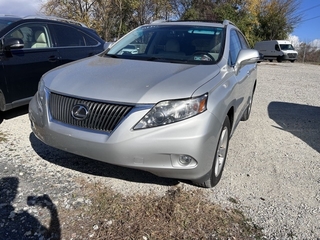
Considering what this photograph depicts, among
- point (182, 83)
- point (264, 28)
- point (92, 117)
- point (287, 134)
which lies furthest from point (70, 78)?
point (264, 28)

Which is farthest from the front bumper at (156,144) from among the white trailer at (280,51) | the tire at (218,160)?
the white trailer at (280,51)

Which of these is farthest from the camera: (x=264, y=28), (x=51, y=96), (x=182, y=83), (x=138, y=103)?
(x=264, y=28)

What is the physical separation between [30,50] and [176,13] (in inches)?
1165

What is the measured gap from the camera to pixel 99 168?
310 centimetres

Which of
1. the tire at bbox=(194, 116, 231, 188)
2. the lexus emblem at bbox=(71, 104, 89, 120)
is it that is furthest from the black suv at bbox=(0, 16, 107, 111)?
the tire at bbox=(194, 116, 231, 188)

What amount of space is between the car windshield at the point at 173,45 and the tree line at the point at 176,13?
58.5 ft

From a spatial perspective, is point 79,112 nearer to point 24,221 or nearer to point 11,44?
point 24,221

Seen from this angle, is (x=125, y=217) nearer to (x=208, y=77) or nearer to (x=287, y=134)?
(x=208, y=77)

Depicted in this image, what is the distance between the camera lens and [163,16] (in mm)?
30031

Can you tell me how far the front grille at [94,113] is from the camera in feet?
7.36

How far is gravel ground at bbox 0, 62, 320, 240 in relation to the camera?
232 centimetres

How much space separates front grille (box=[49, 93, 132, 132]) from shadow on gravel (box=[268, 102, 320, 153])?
3077 mm

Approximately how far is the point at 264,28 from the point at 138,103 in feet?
121

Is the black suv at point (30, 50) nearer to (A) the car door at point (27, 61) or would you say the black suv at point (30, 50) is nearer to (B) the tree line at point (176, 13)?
(A) the car door at point (27, 61)
